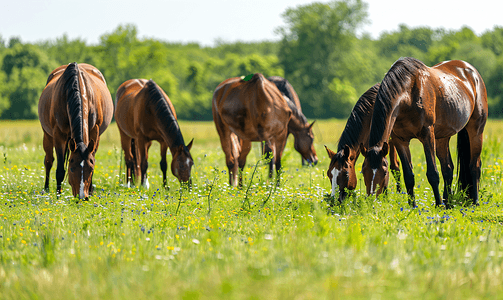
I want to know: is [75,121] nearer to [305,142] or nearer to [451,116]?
[451,116]

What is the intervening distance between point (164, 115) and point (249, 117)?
6.27ft

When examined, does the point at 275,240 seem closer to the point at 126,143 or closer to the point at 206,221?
the point at 206,221

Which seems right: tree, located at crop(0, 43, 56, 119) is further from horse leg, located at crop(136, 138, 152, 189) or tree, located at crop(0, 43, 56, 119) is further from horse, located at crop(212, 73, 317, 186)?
horse, located at crop(212, 73, 317, 186)

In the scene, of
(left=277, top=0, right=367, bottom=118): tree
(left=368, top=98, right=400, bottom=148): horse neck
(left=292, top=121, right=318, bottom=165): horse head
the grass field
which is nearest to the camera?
the grass field

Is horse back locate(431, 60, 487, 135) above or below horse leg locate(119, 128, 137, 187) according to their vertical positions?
above

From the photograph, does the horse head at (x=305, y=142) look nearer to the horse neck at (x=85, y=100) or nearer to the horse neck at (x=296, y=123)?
the horse neck at (x=296, y=123)

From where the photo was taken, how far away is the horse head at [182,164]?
735cm

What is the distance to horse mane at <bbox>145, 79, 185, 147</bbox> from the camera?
7.69 m

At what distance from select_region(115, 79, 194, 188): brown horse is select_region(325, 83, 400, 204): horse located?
2.84 m

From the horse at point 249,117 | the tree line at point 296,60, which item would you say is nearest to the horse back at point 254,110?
the horse at point 249,117

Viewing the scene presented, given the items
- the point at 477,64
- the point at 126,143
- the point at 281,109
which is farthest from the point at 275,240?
the point at 477,64

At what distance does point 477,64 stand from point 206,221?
52795 millimetres

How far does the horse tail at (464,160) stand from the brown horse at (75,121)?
6.35m

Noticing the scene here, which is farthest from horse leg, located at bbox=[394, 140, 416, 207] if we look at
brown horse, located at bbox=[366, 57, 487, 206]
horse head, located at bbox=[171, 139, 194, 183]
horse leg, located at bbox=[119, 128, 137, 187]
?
horse leg, located at bbox=[119, 128, 137, 187]
